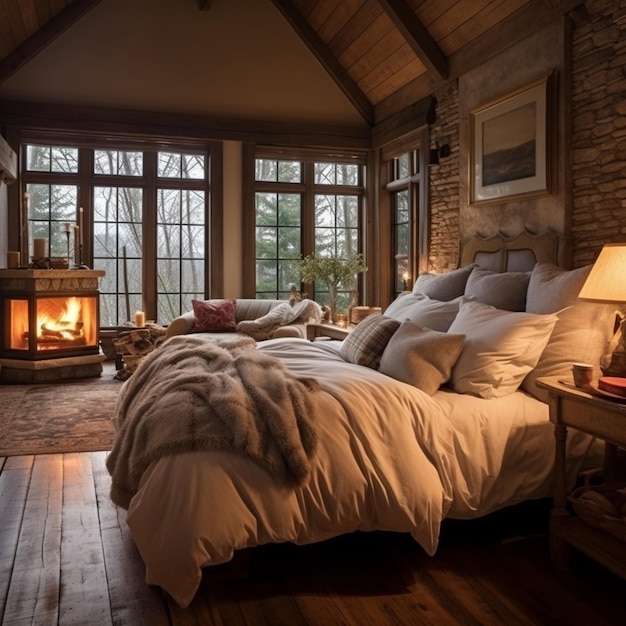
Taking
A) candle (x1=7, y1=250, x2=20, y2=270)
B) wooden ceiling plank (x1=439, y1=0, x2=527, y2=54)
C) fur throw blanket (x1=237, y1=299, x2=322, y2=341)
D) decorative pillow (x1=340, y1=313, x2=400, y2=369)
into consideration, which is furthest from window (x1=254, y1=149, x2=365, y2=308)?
decorative pillow (x1=340, y1=313, x2=400, y2=369)

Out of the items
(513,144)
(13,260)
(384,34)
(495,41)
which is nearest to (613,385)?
(513,144)

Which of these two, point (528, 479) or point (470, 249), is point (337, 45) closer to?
point (470, 249)

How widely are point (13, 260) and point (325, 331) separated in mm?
3181

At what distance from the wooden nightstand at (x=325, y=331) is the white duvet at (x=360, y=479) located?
264 cm

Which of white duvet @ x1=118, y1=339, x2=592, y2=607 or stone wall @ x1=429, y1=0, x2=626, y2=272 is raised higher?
stone wall @ x1=429, y1=0, x2=626, y2=272

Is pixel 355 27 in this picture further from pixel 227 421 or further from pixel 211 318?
A: pixel 227 421

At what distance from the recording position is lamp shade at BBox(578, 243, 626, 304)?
2.59 metres

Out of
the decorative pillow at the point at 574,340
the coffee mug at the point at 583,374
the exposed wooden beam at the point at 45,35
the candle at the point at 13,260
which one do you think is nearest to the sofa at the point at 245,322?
the candle at the point at 13,260

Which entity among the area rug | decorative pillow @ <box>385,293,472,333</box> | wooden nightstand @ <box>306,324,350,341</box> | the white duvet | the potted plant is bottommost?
the area rug

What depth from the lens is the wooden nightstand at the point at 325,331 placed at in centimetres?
576

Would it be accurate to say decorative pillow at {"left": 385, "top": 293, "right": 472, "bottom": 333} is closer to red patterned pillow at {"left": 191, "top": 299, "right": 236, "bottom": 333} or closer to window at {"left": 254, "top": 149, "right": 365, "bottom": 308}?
red patterned pillow at {"left": 191, "top": 299, "right": 236, "bottom": 333}

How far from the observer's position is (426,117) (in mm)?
6180

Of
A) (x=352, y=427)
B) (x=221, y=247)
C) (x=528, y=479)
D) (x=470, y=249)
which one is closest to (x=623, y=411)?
(x=528, y=479)

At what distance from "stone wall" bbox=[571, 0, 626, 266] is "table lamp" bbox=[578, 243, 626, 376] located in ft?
4.60
